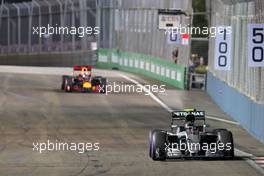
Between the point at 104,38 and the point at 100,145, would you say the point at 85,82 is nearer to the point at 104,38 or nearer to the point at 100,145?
the point at 100,145

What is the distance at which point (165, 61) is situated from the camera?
160 ft

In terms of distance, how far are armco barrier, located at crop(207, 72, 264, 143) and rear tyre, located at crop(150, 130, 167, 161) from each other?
5.02 meters

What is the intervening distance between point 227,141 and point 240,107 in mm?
8922

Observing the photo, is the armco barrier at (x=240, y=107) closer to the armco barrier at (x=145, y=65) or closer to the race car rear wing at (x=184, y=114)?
the race car rear wing at (x=184, y=114)

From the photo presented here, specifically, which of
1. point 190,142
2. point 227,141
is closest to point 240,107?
point 227,141

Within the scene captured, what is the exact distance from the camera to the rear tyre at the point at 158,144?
19266mm

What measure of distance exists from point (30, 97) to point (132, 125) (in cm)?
985

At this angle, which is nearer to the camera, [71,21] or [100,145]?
[100,145]

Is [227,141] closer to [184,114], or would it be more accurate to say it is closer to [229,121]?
[184,114]

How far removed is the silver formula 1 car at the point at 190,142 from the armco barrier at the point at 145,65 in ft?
78.3

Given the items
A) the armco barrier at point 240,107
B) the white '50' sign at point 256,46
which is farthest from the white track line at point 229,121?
the white '50' sign at point 256,46

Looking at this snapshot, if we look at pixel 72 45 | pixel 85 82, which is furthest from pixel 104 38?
pixel 85 82

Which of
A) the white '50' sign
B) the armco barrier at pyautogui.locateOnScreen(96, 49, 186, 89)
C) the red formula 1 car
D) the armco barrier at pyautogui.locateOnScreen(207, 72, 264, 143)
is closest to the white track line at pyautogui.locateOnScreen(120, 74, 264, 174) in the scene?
the armco barrier at pyautogui.locateOnScreen(207, 72, 264, 143)

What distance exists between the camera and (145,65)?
5328 cm
